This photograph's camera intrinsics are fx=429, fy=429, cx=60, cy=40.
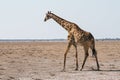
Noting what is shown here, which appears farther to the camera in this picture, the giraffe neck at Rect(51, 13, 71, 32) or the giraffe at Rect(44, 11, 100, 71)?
the giraffe neck at Rect(51, 13, 71, 32)

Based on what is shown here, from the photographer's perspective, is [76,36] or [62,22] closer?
[76,36]

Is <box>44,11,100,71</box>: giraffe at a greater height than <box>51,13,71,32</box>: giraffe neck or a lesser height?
lesser

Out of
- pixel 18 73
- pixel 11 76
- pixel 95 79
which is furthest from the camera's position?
pixel 18 73

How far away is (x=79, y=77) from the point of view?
18656 millimetres

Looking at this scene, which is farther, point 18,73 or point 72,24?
point 72,24

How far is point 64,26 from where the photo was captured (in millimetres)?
22906

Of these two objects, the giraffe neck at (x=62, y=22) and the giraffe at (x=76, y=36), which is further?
the giraffe neck at (x=62, y=22)

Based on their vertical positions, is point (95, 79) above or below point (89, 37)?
below

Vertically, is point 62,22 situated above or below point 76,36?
above

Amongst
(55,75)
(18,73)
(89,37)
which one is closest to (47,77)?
(55,75)

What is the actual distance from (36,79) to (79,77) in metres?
1.92

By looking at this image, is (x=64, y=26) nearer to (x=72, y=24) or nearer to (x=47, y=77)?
(x=72, y=24)

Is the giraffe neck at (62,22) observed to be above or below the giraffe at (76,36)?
above

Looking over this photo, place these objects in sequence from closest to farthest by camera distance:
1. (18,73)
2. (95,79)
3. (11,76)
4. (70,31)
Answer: (95,79)
(11,76)
(18,73)
(70,31)
